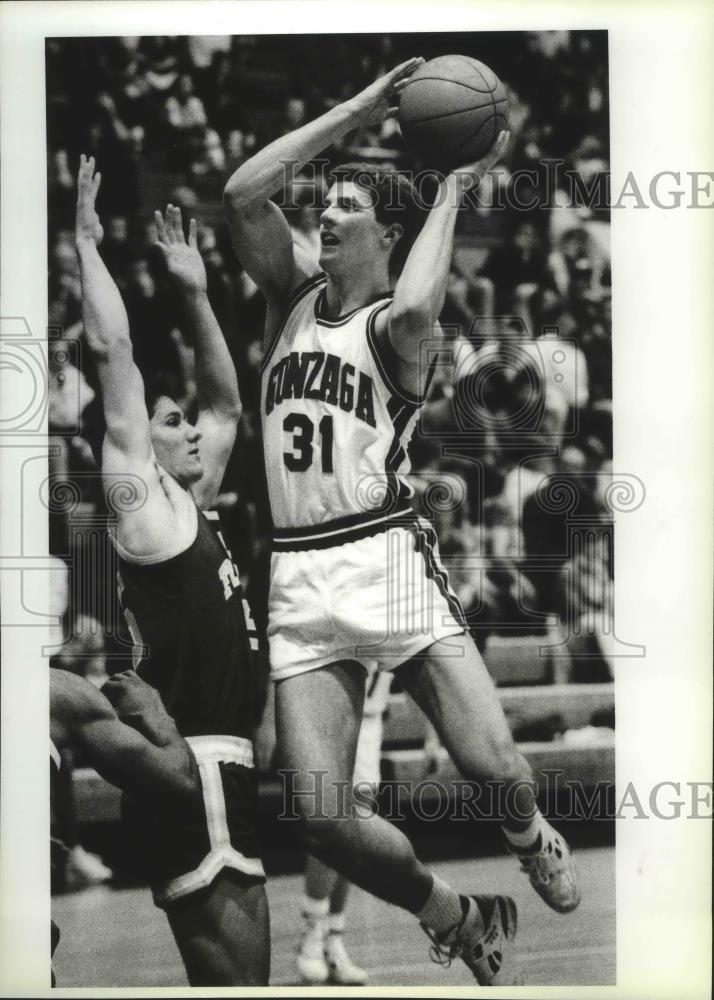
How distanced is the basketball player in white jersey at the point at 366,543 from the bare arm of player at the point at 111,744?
10.6 inches

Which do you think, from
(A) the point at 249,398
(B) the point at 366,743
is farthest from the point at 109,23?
(B) the point at 366,743

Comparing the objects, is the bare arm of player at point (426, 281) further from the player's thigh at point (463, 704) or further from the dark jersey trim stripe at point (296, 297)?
the player's thigh at point (463, 704)

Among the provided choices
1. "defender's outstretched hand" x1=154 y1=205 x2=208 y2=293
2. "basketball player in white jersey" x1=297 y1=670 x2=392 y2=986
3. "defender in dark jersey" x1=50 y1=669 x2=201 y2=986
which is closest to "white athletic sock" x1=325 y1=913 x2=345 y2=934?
"basketball player in white jersey" x1=297 y1=670 x2=392 y2=986

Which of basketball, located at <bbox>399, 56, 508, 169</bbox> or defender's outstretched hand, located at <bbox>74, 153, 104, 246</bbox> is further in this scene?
defender's outstretched hand, located at <bbox>74, 153, 104, 246</bbox>

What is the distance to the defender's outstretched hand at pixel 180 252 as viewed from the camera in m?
2.38

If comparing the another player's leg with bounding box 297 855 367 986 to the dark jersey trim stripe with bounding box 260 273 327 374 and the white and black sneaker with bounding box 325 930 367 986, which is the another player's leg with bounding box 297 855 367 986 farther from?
the dark jersey trim stripe with bounding box 260 273 327 374

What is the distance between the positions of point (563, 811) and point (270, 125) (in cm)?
185

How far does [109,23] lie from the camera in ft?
7.91

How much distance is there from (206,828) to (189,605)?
1.80 feet

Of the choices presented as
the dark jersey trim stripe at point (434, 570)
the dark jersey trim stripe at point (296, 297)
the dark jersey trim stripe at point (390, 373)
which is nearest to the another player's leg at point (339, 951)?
the dark jersey trim stripe at point (434, 570)

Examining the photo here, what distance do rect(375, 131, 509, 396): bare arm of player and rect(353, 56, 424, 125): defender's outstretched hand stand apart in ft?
0.74

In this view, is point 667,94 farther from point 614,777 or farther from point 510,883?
point 510,883

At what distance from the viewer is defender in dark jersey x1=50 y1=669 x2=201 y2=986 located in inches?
92.8

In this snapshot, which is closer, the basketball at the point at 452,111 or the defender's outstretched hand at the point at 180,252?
the basketball at the point at 452,111
